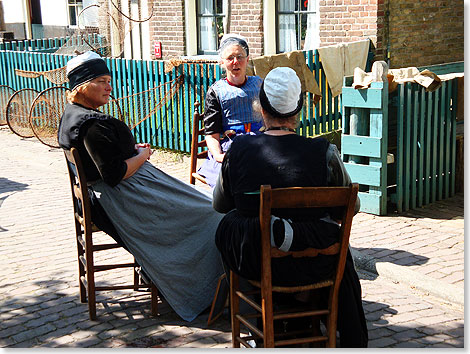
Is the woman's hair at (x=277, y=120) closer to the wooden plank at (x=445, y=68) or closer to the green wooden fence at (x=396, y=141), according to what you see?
the green wooden fence at (x=396, y=141)

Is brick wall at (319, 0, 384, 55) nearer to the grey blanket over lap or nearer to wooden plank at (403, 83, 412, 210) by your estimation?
wooden plank at (403, 83, 412, 210)

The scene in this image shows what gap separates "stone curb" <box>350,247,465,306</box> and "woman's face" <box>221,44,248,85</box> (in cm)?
179

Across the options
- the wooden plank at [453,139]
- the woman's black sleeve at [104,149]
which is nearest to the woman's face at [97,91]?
the woman's black sleeve at [104,149]

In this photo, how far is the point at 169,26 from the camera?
14.0 metres

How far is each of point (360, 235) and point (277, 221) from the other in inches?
127

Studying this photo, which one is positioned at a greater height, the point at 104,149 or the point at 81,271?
the point at 104,149

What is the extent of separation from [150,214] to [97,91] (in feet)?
2.97

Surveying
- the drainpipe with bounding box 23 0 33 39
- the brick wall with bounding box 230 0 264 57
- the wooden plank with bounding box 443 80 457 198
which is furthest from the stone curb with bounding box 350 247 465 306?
the drainpipe with bounding box 23 0 33 39

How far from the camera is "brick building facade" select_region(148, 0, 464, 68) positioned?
398 inches

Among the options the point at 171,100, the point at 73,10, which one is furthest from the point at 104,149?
the point at 73,10

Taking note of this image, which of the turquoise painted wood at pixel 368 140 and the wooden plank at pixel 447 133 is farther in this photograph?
the wooden plank at pixel 447 133

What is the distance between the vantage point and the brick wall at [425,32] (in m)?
10.3

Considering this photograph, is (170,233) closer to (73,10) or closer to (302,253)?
(302,253)

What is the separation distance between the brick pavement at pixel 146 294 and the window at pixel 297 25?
14.8 ft
